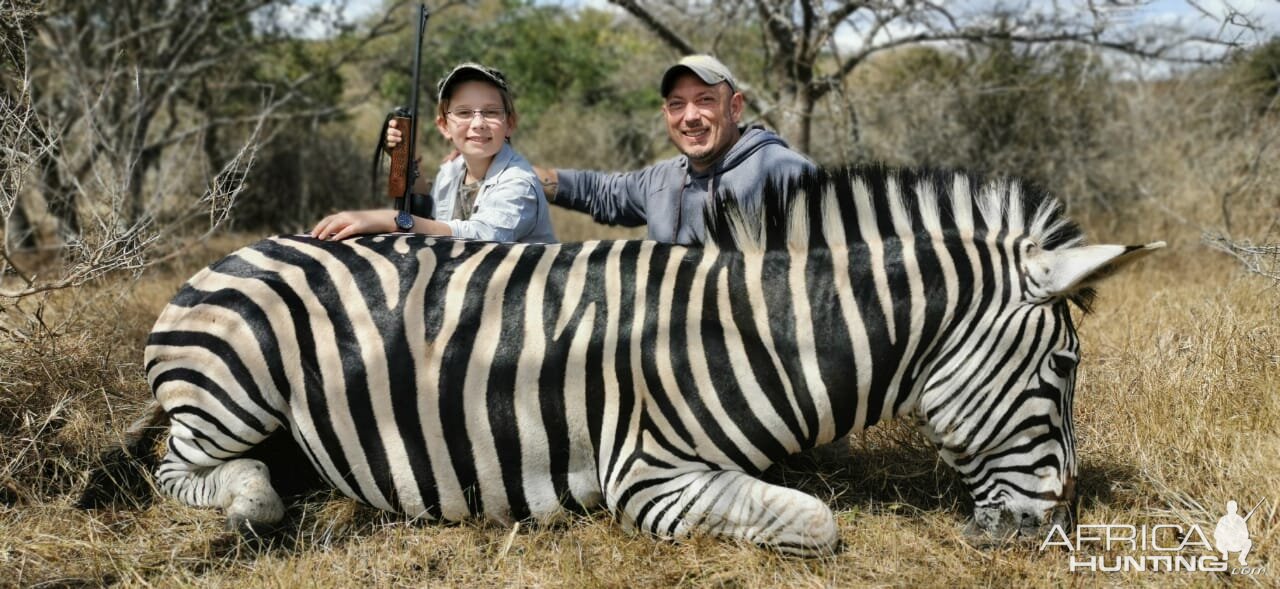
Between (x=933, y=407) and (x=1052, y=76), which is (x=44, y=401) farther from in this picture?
(x=1052, y=76)

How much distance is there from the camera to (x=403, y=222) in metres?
3.54

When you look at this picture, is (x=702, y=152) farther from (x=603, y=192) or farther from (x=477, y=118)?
(x=477, y=118)

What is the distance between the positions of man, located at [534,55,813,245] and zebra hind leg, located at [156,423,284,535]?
1964 millimetres

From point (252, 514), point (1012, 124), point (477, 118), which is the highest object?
point (1012, 124)

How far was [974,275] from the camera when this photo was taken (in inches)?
110

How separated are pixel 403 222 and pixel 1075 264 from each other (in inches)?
94.4

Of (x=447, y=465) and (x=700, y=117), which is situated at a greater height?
(x=700, y=117)

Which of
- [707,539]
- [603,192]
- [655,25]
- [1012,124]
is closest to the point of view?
[707,539]

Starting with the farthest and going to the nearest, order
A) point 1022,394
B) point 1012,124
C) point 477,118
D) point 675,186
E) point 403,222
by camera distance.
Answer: point 1012,124, point 675,186, point 477,118, point 403,222, point 1022,394

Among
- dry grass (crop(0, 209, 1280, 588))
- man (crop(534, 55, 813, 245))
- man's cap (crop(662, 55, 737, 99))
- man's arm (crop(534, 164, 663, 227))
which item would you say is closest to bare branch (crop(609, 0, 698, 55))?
man's arm (crop(534, 164, 663, 227))

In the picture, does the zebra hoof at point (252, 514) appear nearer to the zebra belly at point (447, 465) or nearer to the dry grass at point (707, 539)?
the dry grass at point (707, 539)

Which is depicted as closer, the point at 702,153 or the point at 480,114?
the point at 480,114
